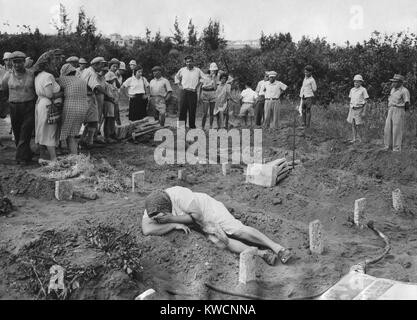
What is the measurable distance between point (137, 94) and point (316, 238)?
6.74 meters

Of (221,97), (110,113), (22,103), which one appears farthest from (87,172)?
(221,97)

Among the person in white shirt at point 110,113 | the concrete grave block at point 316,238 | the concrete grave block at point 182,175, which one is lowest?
the concrete grave block at point 316,238

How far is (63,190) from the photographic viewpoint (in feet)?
22.8

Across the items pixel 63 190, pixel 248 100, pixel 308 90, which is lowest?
pixel 63 190

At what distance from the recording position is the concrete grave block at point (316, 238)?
224 inches

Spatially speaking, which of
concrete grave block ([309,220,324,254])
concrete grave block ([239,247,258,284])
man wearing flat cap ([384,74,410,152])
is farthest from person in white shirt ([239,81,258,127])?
concrete grave block ([239,247,258,284])

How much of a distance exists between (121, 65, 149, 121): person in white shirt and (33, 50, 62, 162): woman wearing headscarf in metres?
3.45

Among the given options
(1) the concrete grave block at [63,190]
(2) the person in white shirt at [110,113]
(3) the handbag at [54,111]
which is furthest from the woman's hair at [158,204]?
(2) the person in white shirt at [110,113]

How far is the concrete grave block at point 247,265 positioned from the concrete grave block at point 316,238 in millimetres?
924

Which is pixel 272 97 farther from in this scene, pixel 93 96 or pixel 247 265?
pixel 247 265

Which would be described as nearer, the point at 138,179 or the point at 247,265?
the point at 247,265

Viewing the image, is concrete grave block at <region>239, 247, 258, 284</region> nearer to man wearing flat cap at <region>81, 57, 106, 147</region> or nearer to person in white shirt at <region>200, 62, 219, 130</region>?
man wearing flat cap at <region>81, 57, 106, 147</region>

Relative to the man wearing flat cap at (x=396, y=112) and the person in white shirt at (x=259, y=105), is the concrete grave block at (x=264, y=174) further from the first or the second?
the person in white shirt at (x=259, y=105)
